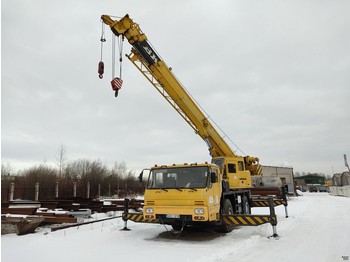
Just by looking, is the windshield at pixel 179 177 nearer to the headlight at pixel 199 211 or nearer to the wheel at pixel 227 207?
the headlight at pixel 199 211

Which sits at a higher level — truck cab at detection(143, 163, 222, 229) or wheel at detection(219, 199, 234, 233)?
truck cab at detection(143, 163, 222, 229)

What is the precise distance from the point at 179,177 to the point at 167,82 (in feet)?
16.3

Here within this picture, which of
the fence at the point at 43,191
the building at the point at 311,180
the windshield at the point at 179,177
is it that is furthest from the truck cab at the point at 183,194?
the building at the point at 311,180

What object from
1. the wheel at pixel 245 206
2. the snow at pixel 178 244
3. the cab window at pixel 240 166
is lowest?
the snow at pixel 178 244

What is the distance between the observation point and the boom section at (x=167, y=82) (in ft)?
37.6

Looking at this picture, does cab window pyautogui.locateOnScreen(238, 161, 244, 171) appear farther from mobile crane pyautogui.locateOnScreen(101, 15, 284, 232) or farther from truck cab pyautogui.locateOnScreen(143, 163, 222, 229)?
truck cab pyautogui.locateOnScreen(143, 163, 222, 229)

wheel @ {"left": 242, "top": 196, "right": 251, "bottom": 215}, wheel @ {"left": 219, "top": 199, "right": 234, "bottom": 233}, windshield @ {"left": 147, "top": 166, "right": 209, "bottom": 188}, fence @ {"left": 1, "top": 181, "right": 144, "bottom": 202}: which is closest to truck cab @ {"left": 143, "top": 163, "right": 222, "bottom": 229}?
windshield @ {"left": 147, "top": 166, "right": 209, "bottom": 188}

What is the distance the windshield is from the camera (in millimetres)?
8516

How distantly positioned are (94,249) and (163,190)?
2562mm

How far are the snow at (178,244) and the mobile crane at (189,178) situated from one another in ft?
1.91

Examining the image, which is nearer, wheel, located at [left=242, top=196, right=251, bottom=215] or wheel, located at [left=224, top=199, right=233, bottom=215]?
wheel, located at [left=224, top=199, right=233, bottom=215]

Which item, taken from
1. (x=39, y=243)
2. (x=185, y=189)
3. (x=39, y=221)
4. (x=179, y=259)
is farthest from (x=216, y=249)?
(x=39, y=221)

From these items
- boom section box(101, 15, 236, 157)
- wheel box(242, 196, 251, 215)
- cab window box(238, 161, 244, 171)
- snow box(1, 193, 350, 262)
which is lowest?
snow box(1, 193, 350, 262)

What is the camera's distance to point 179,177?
8828 mm
